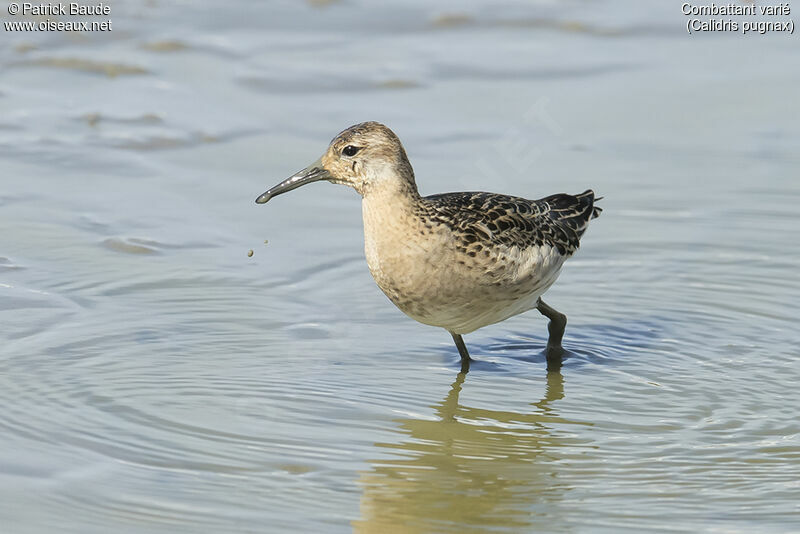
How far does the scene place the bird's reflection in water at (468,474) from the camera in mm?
5637

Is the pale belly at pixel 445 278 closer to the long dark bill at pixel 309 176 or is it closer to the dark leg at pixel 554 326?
the long dark bill at pixel 309 176

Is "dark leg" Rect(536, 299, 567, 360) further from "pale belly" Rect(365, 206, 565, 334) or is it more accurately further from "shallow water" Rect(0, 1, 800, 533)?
"pale belly" Rect(365, 206, 565, 334)

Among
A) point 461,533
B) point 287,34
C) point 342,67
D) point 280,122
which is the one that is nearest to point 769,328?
point 461,533

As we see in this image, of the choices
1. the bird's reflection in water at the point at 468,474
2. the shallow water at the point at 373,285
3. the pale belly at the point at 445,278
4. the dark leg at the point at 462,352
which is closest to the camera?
the bird's reflection in water at the point at 468,474

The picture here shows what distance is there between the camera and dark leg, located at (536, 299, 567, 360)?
7948 millimetres

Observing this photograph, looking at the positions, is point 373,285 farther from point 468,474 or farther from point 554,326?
point 468,474

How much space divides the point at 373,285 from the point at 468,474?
2725 millimetres

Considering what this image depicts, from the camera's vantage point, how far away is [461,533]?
5480 mm

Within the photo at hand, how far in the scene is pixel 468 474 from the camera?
615 cm

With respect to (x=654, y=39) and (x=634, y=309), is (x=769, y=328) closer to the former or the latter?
(x=634, y=309)

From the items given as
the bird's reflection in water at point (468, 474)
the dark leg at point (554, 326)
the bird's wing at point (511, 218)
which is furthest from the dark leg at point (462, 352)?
the bird's wing at point (511, 218)

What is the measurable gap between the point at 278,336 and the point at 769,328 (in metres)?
3.03

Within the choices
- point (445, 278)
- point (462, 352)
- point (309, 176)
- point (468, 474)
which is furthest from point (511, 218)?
point (468, 474)

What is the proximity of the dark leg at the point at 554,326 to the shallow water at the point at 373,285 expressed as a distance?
14cm
